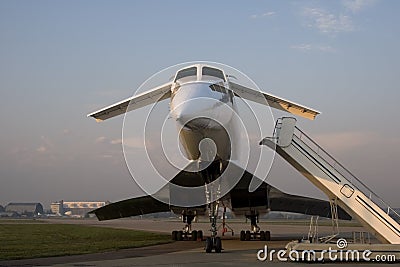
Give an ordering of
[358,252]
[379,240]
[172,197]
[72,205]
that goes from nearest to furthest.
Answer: [358,252], [379,240], [172,197], [72,205]

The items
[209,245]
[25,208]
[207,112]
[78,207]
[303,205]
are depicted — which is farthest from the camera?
[25,208]

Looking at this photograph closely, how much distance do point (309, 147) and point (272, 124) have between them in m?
1.42

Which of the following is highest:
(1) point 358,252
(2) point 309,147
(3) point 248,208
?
(2) point 309,147

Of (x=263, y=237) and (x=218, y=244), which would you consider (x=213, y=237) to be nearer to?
(x=218, y=244)

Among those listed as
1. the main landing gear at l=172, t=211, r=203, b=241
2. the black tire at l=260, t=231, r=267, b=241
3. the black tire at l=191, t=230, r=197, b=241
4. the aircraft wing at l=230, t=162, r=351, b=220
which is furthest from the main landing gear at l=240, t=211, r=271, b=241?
the black tire at l=191, t=230, r=197, b=241

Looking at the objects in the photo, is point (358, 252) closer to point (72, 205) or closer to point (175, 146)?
point (175, 146)

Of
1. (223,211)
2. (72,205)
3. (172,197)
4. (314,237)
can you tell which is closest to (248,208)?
(223,211)

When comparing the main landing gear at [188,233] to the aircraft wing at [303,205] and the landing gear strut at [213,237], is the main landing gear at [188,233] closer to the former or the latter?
the aircraft wing at [303,205]

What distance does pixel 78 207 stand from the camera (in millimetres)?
178250

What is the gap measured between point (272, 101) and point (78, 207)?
16810 cm

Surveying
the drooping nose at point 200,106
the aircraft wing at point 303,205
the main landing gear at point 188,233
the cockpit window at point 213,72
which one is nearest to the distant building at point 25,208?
the aircraft wing at point 303,205

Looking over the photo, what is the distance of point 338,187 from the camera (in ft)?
52.5

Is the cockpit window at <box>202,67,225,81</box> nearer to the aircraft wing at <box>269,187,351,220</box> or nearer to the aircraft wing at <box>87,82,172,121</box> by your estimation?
the aircraft wing at <box>87,82,172,121</box>

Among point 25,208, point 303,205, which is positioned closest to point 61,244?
point 303,205
